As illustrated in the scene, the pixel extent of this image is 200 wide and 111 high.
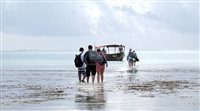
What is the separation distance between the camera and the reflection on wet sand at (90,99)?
15.7m

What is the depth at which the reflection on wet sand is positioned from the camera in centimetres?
1568

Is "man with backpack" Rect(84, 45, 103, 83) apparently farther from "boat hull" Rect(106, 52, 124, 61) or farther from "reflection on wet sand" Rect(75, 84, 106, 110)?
"boat hull" Rect(106, 52, 124, 61)

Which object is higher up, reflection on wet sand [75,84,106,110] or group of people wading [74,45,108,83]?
group of people wading [74,45,108,83]

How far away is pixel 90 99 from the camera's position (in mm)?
17656

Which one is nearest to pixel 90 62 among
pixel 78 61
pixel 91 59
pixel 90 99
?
pixel 91 59

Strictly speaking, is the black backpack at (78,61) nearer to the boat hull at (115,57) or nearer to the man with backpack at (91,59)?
the man with backpack at (91,59)

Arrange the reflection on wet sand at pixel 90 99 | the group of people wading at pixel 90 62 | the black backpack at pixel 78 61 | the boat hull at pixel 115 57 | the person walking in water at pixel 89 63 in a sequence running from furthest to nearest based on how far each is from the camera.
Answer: the boat hull at pixel 115 57, the black backpack at pixel 78 61, the group of people wading at pixel 90 62, the person walking in water at pixel 89 63, the reflection on wet sand at pixel 90 99

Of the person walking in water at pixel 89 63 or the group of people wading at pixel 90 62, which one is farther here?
the group of people wading at pixel 90 62

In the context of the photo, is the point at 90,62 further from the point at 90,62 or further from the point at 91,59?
the point at 91,59

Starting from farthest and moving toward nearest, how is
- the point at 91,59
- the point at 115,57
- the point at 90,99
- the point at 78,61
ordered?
the point at 115,57 < the point at 78,61 < the point at 91,59 < the point at 90,99

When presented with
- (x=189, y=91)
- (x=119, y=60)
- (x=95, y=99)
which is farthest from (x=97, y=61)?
(x=119, y=60)

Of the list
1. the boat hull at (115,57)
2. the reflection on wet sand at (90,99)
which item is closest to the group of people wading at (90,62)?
the reflection on wet sand at (90,99)

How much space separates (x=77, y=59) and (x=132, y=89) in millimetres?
4209

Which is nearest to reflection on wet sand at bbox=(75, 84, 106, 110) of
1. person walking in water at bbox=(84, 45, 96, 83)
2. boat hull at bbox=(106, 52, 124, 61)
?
person walking in water at bbox=(84, 45, 96, 83)
